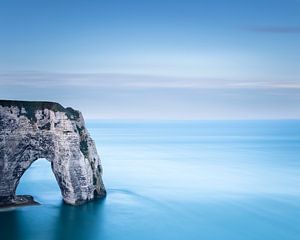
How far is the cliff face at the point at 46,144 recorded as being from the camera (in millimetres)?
35094

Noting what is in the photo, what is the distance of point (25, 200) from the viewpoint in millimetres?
38219

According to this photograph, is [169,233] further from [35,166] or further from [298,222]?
[35,166]

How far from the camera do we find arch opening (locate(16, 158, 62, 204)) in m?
41.4

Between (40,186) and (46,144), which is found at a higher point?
(46,144)

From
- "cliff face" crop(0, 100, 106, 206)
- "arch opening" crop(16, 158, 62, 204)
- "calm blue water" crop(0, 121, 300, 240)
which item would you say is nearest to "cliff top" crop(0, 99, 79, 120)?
"cliff face" crop(0, 100, 106, 206)

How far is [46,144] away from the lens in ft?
118

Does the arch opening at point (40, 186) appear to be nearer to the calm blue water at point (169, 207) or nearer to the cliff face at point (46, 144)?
the calm blue water at point (169, 207)

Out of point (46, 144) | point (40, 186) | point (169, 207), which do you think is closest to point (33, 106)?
point (46, 144)

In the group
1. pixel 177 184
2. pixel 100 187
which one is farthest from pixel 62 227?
pixel 177 184

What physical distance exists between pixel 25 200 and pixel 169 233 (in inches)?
546

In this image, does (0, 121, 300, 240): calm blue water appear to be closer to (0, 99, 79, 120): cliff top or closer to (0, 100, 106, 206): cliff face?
(0, 100, 106, 206): cliff face

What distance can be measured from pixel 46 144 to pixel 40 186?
13.7 meters

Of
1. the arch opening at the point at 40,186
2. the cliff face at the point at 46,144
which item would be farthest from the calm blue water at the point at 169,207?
the cliff face at the point at 46,144

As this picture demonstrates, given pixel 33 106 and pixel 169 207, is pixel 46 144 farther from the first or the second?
pixel 169 207
